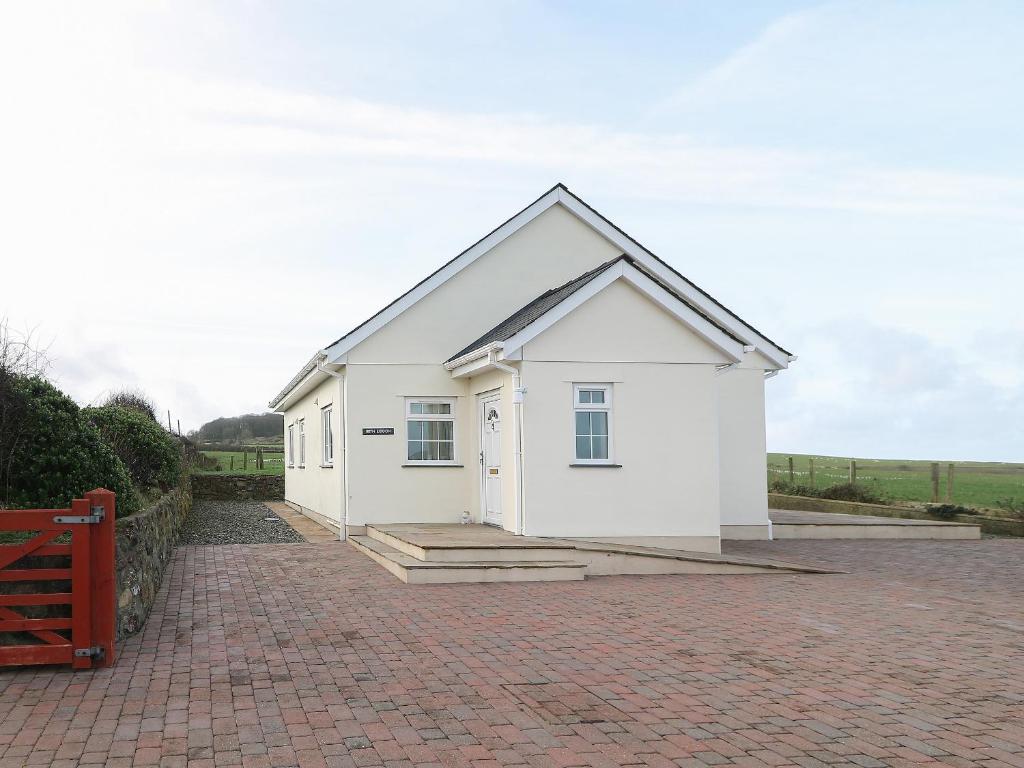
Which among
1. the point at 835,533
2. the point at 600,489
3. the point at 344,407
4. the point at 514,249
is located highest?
the point at 514,249

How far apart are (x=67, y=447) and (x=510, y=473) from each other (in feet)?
22.6

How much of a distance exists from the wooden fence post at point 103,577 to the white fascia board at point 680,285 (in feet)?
42.2

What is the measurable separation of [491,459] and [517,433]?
192 cm

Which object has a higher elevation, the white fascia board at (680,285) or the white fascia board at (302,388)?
the white fascia board at (680,285)

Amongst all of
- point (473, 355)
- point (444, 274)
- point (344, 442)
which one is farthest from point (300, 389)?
point (473, 355)

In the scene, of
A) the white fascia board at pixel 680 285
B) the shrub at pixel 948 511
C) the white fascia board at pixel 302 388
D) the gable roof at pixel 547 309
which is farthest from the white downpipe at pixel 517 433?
the shrub at pixel 948 511

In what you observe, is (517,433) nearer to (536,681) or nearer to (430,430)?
(430,430)

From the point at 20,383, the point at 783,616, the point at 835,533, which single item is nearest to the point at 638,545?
the point at 783,616

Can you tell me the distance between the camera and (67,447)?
11086 mm

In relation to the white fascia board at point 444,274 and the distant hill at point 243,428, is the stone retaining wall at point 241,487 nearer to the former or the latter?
the white fascia board at point 444,274

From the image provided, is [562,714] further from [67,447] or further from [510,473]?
[510,473]

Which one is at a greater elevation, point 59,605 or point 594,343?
point 594,343

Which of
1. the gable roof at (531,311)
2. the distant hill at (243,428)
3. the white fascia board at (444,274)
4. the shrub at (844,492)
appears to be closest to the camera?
the gable roof at (531,311)

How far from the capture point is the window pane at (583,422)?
15578 millimetres
